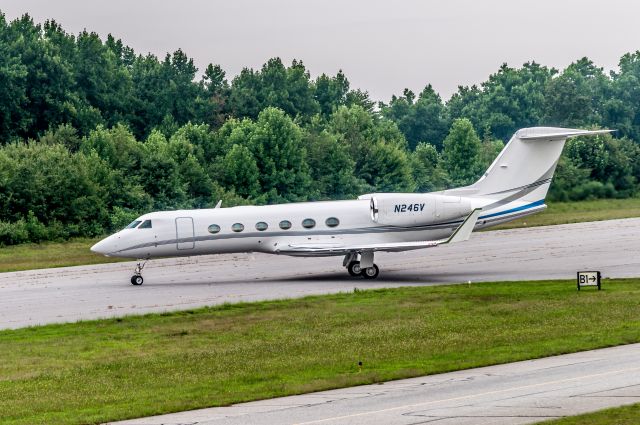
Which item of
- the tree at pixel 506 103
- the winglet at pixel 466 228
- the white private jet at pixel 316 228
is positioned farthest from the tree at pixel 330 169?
the tree at pixel 506 103

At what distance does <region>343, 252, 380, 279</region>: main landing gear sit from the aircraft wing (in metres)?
0.60

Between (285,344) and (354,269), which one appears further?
(354,269)

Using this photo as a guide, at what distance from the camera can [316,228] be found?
44.5 meters

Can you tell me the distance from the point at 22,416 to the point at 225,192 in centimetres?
6013

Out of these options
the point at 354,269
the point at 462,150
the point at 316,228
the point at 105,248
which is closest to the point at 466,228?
the point at 354,269

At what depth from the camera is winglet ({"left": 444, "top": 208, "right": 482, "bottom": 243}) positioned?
138ft

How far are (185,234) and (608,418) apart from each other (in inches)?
1083

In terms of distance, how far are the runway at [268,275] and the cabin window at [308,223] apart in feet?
6.90

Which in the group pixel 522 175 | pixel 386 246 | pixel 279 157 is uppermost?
pixel 279 157

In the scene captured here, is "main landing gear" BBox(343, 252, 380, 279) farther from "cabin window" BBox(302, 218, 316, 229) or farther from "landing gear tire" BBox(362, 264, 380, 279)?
"cabin window" BBox(302, 218, 316, 229)

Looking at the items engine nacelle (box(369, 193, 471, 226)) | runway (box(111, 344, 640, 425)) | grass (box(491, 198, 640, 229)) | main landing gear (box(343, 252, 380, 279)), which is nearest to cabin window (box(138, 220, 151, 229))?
main landing gear (box(343, 252, 380, 279))

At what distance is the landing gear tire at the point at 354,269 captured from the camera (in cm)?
4497

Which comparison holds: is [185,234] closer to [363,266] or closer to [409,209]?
[363,266]

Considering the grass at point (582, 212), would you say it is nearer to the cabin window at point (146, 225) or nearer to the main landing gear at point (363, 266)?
the main landing gear at point (363, 266)
